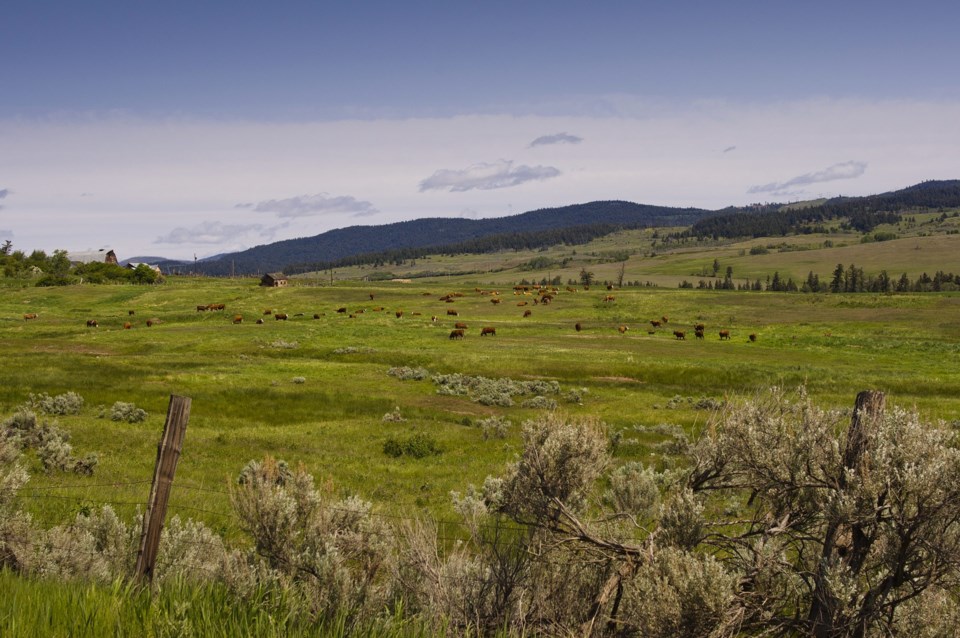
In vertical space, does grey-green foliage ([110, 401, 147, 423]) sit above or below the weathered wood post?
below

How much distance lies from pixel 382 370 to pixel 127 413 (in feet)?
66.4

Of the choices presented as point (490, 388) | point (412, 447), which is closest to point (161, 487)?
point (412, 447)

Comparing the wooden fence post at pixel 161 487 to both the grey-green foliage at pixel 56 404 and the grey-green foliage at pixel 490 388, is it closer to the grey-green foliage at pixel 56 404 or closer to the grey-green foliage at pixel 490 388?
the grey-green foliage at pixel 56 404

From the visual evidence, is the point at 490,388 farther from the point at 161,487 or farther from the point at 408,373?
the point at 161,487

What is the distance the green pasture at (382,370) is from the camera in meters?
19.5

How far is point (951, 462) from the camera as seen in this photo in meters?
5.69

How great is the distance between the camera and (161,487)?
7230mm

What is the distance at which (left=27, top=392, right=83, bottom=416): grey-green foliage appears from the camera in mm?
24750

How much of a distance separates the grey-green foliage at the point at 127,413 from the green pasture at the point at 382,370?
1.63 feet

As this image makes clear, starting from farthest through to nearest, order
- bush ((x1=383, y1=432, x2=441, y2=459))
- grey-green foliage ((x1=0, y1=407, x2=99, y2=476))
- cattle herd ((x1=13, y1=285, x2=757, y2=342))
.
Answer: cattle herd ((x1=13, y1=285, x2=757, y2=342)), bush ((x1=383, y1=432, x2=441, y2=459)), grey-green foliage ((x1=0, y1=407, x2=99, y2=476))

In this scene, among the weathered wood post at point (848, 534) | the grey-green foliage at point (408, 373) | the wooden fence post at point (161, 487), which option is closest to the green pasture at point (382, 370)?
the wooden fence post at point (161, 487)

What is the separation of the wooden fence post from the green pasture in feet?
2.28

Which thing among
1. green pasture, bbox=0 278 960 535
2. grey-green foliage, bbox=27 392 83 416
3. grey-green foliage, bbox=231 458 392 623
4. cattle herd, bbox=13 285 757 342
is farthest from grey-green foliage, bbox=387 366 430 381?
grey-green foliage, bbox=231 458 392 623

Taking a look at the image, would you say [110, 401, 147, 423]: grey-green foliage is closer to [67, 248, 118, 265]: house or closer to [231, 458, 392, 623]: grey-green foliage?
[231, 458, 392, 623]: grey-green foliage
